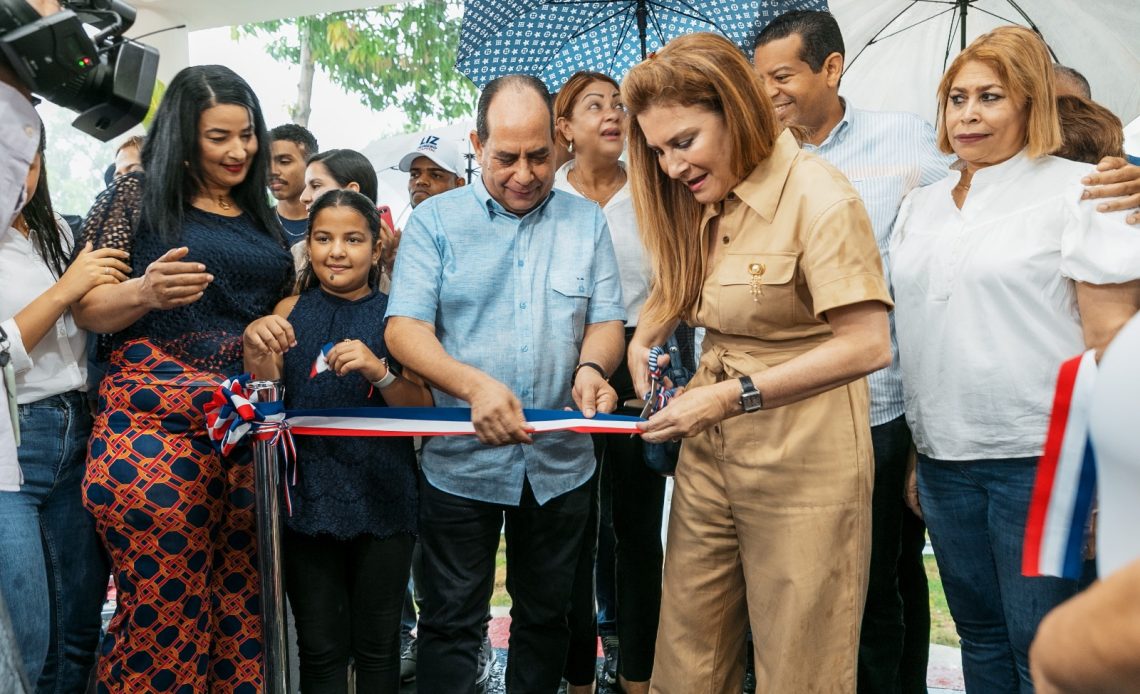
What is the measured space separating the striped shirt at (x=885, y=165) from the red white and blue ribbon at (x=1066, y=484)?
5.91 feet

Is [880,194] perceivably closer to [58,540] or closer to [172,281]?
[172,281]

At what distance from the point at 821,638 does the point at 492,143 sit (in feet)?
4.95

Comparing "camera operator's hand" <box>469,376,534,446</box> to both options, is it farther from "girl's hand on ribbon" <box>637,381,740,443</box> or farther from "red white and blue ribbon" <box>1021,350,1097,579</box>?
"red white and blue ribbon" <box>1021,350,1097,579</box>

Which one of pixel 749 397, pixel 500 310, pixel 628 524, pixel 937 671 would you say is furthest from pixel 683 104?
pixel 937 671

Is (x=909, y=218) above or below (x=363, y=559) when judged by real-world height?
above

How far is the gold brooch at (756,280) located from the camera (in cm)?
227

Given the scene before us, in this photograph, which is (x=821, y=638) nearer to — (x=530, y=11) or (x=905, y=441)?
(x=905, y=441)

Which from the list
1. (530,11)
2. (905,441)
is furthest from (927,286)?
(530,11)

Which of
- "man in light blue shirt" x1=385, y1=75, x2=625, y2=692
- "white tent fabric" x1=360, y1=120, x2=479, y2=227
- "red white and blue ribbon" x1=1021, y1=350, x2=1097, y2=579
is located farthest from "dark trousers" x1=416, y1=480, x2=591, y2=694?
"white tent fabric" x1=360, y1=120, x2=479, y2=227

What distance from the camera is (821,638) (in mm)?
2260

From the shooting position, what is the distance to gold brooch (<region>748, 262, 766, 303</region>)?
2270 mm

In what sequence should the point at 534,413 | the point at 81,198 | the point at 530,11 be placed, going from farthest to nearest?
the point at 81,198 < the point at 530,11 < the point at 534,413

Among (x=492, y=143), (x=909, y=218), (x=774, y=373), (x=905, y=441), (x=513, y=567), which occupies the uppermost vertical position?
(x=492, y=143)

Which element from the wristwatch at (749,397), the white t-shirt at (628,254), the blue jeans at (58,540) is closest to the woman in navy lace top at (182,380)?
the blue jeans at (58,540)
